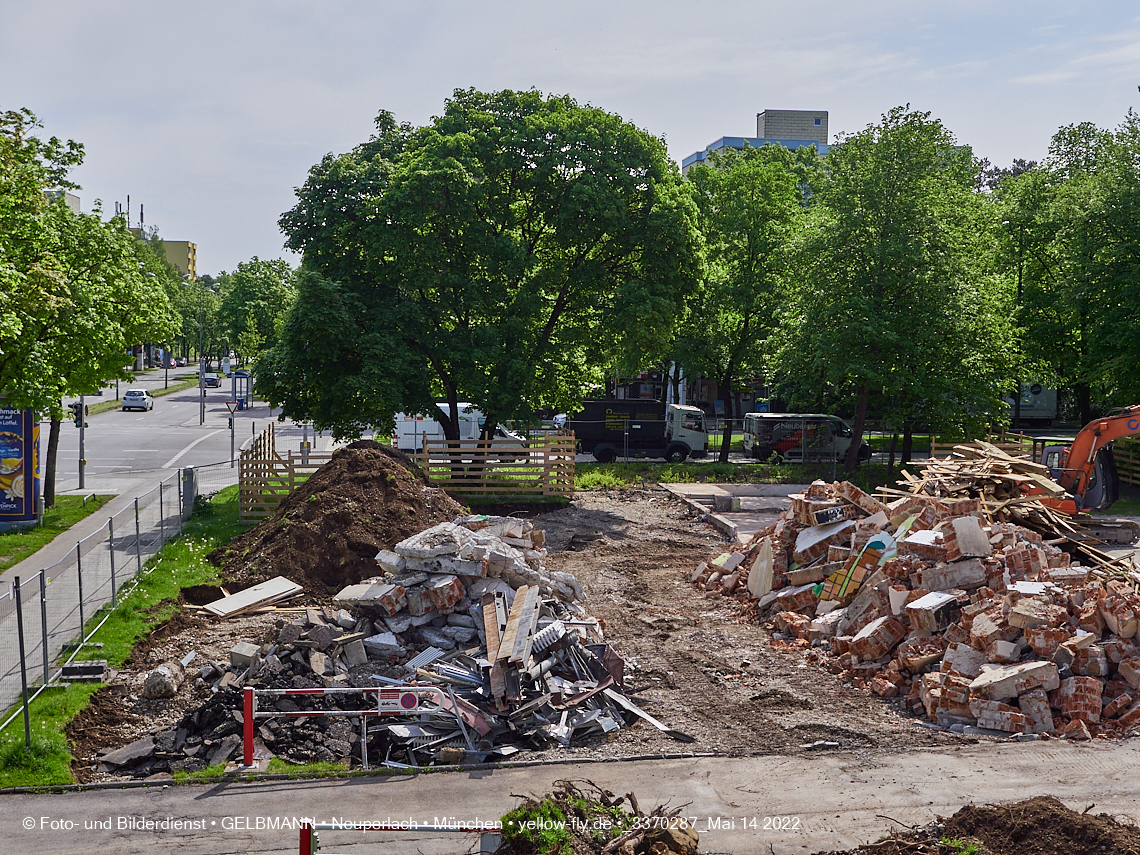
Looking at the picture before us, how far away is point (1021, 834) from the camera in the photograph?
7.93 meters

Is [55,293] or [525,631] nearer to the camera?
[525,631]

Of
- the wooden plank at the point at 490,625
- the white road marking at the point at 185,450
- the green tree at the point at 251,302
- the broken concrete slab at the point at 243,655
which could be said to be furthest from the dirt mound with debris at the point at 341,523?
the green tree at the point at 251,302

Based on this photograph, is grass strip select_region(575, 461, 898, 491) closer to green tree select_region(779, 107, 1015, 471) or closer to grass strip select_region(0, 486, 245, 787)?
green tree select_region(779, 107, 1015, 471)

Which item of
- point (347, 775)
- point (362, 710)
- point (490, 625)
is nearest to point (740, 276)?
point (490, 625)

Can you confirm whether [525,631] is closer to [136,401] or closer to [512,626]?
[512,626]

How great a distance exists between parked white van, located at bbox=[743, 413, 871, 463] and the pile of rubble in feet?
77.8

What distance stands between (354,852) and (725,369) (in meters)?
33.7

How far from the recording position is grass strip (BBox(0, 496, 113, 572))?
65.4 ft

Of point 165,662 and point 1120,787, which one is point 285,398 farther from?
point 1120,787

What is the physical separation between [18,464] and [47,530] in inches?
68.6

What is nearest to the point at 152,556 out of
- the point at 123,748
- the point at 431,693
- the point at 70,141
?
the point at 123,748

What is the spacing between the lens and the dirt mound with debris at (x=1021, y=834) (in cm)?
770

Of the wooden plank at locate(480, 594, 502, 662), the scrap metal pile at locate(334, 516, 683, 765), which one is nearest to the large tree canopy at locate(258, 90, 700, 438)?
the scrap metal pile at locate(334, 516, 683, 765)

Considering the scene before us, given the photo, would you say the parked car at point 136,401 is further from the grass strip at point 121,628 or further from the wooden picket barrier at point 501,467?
the wooden picket barrier at point 501,467
